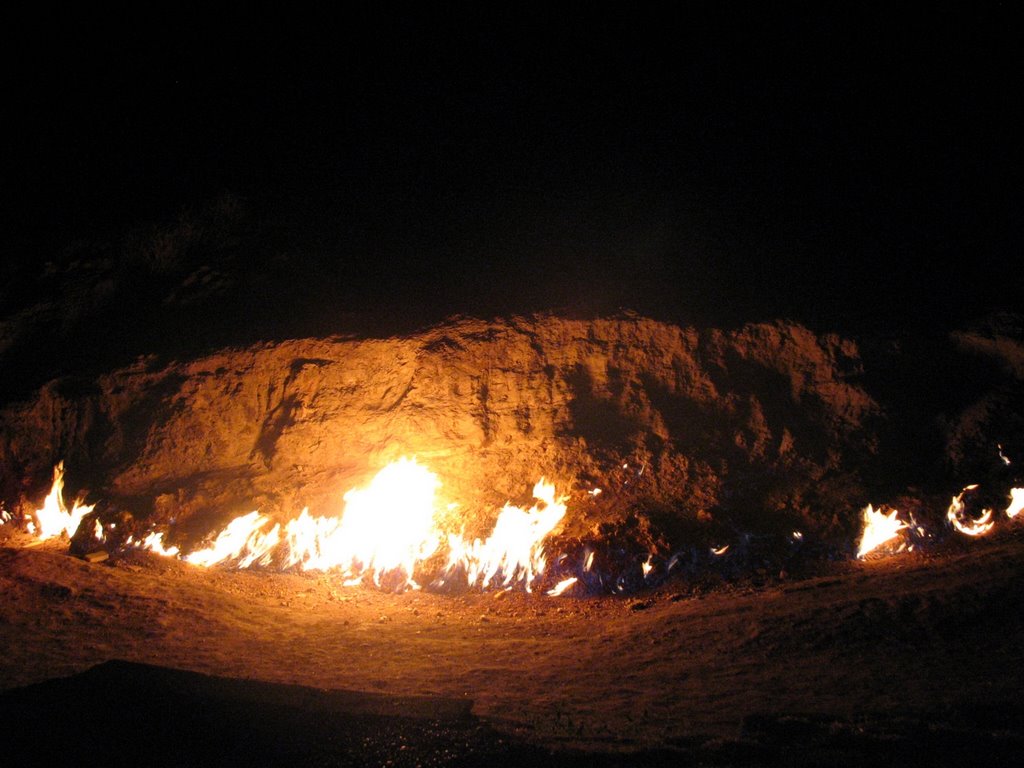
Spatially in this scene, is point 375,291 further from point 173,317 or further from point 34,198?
point 34,198

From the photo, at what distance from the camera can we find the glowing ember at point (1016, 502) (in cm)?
607

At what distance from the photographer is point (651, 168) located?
8.37m

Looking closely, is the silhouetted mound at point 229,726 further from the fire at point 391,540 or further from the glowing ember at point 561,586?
the fire at point 391,540

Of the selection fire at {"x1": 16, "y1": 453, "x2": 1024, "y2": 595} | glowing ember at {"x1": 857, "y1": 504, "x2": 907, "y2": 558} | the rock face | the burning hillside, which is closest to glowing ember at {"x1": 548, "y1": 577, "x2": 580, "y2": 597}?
fire at {"x1": 16, "y1": 453, "x2": 1024, "y2": 595}

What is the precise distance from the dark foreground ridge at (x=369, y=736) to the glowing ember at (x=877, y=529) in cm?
359

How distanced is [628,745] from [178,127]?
10034 millimetres

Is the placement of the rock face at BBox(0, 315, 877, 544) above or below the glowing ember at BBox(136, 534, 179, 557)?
above

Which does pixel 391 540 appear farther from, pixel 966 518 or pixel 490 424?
pixel 966 518

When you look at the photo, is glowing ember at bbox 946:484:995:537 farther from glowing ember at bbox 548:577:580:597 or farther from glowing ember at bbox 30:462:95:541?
glowing ember at bbox 30:462:95:541

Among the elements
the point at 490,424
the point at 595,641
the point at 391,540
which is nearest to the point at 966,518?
the point at 595,641

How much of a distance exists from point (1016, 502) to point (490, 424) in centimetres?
603

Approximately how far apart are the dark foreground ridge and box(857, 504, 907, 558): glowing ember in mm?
3587

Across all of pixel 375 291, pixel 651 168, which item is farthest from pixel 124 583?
pixel 651 168

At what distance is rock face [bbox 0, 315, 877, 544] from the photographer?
660 centimetres
